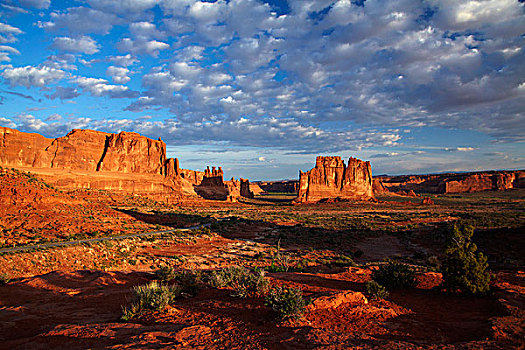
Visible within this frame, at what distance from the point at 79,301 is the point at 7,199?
2676 centimetres

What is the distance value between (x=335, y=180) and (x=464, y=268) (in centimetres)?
9597

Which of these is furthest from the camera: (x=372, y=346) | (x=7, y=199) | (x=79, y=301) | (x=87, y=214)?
(x=87, y=214)

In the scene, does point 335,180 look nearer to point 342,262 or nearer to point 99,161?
point 99,161

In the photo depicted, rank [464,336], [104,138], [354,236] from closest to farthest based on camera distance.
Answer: [464,336] < [354,236] < [104,138]

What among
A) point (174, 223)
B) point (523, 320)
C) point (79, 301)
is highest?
point (523, 320)

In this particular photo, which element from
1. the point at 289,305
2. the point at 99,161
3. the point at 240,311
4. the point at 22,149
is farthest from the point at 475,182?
the point at 22,149

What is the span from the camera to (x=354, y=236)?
97.7 feet

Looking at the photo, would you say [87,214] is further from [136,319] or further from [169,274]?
[136,319]

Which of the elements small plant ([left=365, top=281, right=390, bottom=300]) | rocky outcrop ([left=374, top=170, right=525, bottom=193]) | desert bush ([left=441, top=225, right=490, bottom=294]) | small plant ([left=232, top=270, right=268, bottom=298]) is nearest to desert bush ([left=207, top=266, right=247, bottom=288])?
small plant ([left=232, top=270, right=268, bottom=298])

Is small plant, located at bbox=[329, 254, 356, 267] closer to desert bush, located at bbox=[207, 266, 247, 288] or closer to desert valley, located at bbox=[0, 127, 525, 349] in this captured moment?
desert valley, located at bbox=[0, 127, 525, 349]

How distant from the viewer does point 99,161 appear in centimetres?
8619

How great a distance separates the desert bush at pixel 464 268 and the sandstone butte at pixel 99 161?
81808mm

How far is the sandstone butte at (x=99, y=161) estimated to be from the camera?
72.4 meters

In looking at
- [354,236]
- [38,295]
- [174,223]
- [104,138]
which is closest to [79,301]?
[38,295]
